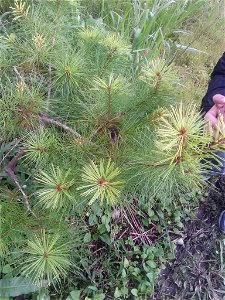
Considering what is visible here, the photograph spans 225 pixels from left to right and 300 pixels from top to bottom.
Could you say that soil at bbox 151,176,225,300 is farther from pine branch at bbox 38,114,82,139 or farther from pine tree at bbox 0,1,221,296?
pine branch at bbox 38,114,82,139

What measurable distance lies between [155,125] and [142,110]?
0.27 feet

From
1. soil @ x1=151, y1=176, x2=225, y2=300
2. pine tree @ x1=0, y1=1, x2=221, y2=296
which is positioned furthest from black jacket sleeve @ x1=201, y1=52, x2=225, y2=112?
pine tree @ x1=0, y1=1, x2=221, y2=296

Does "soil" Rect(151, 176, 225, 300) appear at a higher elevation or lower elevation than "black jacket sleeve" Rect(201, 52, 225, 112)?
lower

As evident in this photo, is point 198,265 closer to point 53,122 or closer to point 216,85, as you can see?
point 216,85

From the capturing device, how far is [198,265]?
179cm

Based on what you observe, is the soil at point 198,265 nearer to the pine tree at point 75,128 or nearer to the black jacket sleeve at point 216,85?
the black jacket sleeve at point 216,85

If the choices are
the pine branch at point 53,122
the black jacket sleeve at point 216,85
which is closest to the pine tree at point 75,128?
the pine branch at point 53,122

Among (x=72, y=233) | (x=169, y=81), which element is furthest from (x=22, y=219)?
(x=169, y=81)

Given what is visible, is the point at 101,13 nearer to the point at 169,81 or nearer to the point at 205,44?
the point at 205,44

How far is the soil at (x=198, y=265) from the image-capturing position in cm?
172

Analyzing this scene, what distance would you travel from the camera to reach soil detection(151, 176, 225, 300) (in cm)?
172

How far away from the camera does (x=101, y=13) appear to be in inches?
86.4

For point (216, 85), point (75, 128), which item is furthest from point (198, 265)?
point (75, 128)

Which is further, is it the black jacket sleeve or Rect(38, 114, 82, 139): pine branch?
the black jacket sleeve
